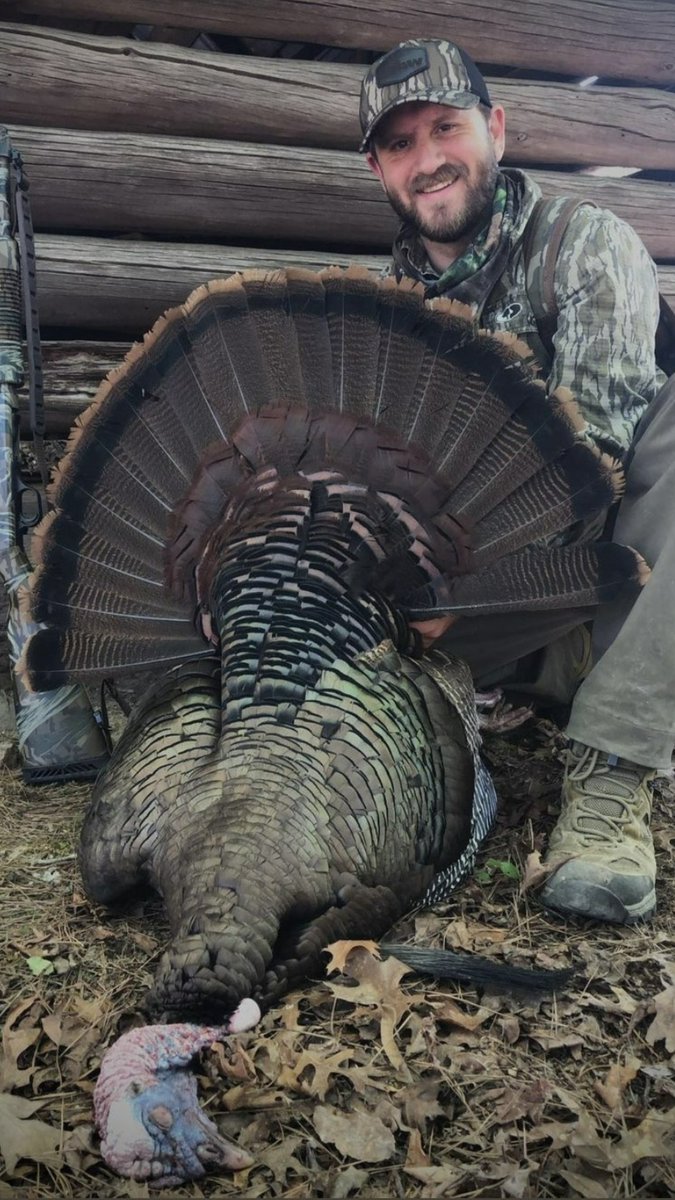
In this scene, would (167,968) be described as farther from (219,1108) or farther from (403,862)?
(403,862)

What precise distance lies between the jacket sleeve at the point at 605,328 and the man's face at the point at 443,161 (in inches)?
16.6

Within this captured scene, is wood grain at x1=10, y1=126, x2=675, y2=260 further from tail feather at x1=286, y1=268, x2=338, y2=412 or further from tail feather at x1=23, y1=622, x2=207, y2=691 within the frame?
tail feather at x1=23, y1=622, x2=207, y2=691

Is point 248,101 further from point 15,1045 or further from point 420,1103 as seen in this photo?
point 420,1103

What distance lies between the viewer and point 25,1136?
1758 millimetres

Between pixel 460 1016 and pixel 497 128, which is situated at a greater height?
pixel 497 128

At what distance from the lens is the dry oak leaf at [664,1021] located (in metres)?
2.08

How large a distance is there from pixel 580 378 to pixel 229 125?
2284mm

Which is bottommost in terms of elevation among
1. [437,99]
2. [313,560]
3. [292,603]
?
[292,603]

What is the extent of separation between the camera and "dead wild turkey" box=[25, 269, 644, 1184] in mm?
2365

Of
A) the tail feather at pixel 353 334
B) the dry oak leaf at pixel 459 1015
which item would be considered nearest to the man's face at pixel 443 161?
the tail feather at pixel 353 334

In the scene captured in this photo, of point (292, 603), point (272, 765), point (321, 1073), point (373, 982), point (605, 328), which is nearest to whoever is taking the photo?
point (321, 1073)

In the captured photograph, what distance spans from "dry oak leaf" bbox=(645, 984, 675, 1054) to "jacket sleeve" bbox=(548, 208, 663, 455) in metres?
1.59

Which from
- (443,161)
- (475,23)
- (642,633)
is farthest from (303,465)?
(475,23)

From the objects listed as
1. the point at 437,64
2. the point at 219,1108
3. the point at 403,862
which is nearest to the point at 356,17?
the point at 437,64
